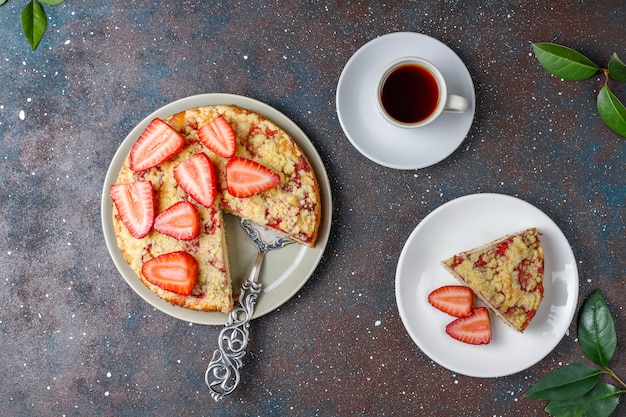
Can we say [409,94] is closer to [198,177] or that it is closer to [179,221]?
[198,177]

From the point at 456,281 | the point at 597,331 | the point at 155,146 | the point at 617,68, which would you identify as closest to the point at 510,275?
the point at 456,281

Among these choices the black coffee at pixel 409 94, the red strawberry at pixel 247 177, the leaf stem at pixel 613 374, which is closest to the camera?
the red strawberry at pixel 247 177

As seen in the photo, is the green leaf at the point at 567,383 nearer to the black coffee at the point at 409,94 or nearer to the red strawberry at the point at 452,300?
the red strawberry at the point at 452,300

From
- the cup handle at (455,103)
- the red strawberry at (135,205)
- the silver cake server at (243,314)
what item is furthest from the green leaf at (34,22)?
the cup handle at (455,103)

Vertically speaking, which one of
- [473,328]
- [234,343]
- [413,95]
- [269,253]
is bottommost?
[234,343]

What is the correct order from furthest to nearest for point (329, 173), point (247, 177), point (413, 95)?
point (329, 173), point (413, 95), point (247, 177)

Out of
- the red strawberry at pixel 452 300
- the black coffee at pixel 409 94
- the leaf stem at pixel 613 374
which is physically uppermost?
the black coffee at pixel 409 94

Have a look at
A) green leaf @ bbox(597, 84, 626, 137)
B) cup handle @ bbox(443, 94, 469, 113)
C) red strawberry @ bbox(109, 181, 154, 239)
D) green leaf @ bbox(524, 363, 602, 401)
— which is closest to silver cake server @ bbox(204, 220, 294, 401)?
red strawberry @ bbox(109, 181, 154, 239)
